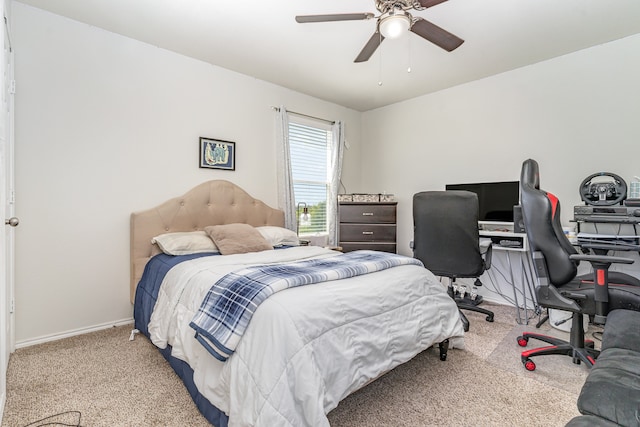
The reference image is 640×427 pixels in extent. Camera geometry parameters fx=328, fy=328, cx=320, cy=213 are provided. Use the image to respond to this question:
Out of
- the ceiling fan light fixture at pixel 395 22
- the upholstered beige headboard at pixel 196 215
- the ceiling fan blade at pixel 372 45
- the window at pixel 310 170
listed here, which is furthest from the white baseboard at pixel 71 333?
the ceiling fan light fixture at pixel 395 22

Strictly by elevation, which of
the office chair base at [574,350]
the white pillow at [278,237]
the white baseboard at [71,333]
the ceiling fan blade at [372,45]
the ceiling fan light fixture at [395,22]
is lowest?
the white baseboard at [71,333]

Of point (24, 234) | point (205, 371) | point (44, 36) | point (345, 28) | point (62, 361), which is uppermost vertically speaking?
point (345, 28)

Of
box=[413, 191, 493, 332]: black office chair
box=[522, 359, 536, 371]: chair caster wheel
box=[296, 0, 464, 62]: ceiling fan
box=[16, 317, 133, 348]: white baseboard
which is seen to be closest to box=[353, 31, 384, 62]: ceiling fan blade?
box=[296, 0, 464, 62]: ceiling fan

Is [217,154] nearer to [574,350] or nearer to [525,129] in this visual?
[525,129]

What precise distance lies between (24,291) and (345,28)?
10.5 feet

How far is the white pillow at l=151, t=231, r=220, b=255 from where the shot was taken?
104 inches

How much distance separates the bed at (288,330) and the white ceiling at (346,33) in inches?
66.9

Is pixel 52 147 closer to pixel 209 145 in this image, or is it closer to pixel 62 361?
pixel 209 145

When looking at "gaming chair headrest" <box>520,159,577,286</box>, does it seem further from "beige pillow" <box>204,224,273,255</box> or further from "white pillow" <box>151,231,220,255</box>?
"white pillow" <box>151,231,220,255</box>

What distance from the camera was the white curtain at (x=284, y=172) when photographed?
12.8 ft

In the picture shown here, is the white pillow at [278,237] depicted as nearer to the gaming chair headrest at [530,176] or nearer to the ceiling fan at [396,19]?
the ceiling fan at [396,19]

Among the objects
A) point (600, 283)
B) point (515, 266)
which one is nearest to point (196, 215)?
point (600, 283)

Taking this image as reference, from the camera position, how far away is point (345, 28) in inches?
106

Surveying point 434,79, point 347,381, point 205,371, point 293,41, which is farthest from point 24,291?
point 434,79
